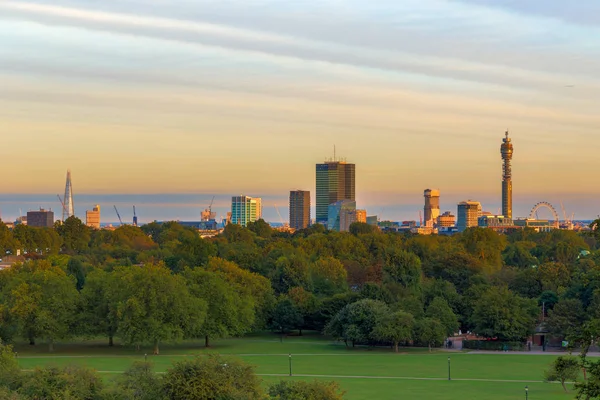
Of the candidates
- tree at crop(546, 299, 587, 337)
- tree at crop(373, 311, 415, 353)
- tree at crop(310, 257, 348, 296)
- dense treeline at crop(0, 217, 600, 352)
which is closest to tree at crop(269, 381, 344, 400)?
dense treeline at crop(0, 217, 600, 352)

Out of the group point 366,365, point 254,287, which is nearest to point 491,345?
point 366,365

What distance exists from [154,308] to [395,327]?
2024cm

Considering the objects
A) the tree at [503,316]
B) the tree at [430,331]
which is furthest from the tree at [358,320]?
the tree at [503,316]

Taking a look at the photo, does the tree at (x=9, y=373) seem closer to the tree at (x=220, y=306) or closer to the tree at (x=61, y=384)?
the tree at (x=61, y=384)

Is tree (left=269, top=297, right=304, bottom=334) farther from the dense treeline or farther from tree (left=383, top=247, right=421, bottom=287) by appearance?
tree (left=383, top=247, right=421, bottom=287)

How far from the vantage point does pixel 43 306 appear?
9138 cm

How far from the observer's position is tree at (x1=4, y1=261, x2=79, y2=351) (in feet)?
295

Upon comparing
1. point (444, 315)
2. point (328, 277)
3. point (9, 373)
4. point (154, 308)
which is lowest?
point (9, 373)

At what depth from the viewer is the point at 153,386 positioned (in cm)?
4984

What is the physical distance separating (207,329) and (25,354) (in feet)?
50.2

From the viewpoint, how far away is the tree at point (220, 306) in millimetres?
92750

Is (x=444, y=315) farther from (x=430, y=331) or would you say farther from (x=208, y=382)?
(x=208, y=382)

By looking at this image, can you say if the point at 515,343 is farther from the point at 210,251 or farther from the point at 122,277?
the point at 210,251

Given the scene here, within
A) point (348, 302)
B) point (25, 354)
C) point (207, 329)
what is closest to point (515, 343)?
point (348, 302)
